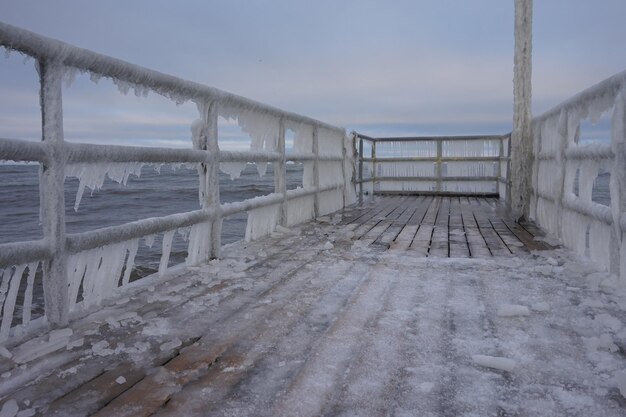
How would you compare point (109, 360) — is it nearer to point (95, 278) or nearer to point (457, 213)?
point (95, 278)

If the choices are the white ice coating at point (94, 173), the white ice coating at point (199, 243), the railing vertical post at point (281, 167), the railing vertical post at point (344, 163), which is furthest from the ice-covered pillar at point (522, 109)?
the white ice coating at point (94, 173)

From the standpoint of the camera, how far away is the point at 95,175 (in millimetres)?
2514

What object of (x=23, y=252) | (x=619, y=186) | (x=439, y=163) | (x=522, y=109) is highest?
(x=522, y=109)

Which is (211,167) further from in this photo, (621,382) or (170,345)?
(621,382)

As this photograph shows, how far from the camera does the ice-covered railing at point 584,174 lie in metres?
3.06

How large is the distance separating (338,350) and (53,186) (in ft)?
4.85

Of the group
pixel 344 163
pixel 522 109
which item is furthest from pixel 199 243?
pixel 344 163

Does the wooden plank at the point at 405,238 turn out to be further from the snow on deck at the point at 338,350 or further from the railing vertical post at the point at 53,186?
the railing vertical post at the point at 53,186

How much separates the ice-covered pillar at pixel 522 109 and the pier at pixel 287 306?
1.65 m

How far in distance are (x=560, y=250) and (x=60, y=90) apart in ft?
13.0

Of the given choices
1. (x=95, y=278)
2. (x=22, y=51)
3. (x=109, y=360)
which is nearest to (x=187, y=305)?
(x=95, y=278)

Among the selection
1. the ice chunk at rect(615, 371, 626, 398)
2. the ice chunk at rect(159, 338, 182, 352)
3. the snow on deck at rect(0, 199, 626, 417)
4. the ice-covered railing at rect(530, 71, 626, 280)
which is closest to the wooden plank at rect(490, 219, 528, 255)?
the ice-covered railing at rect(530, 71, 626, 280)

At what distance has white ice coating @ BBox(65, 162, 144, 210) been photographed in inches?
92.9

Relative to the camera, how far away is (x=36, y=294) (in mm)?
5496
